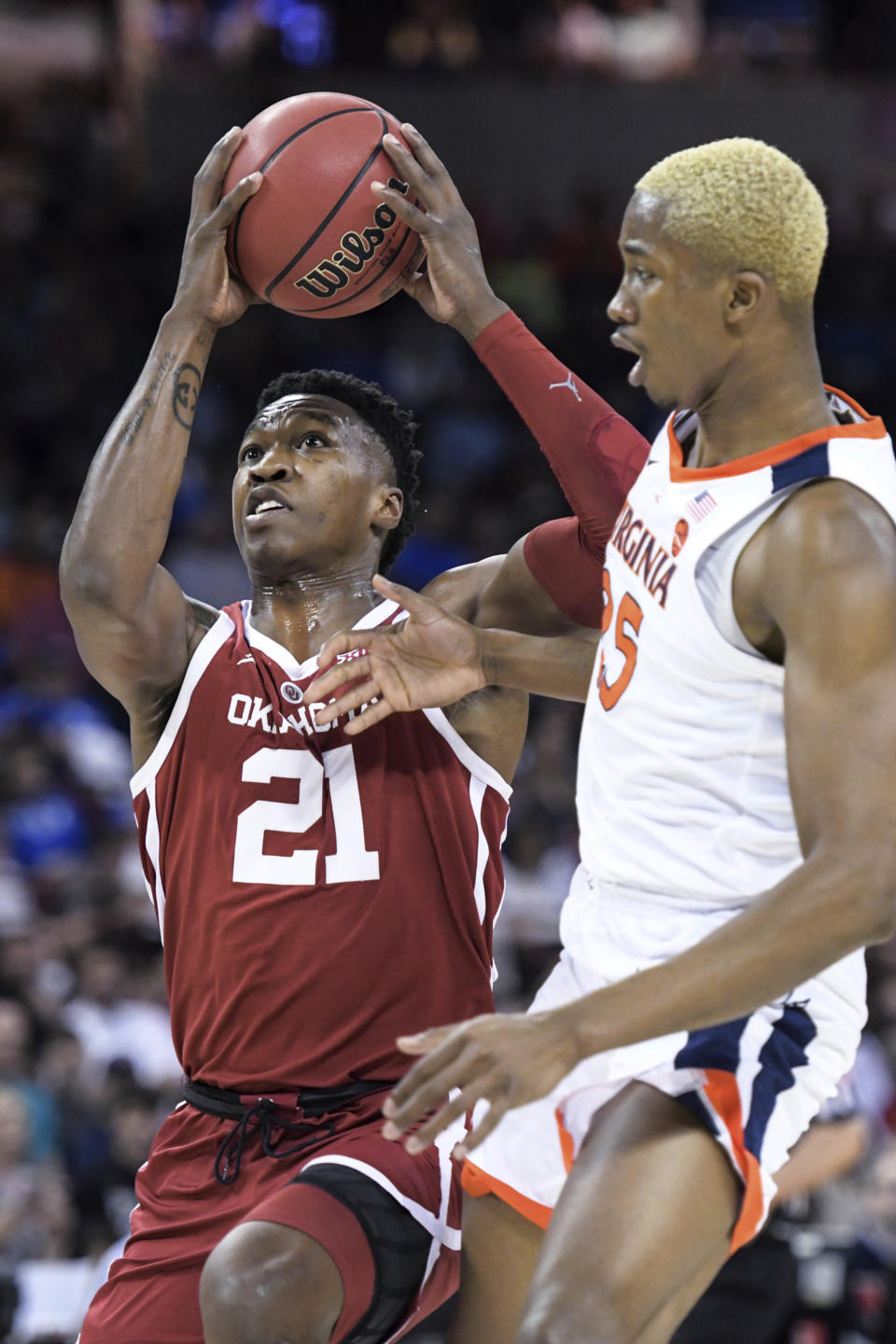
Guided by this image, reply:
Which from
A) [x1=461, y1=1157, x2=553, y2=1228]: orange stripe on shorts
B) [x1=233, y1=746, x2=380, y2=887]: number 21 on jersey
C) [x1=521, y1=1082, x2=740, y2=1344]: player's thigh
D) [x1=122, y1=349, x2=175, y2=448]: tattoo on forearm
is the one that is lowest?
[x1=461, y1=1157, x2=553, y2=1228]: orange stripe on shorts

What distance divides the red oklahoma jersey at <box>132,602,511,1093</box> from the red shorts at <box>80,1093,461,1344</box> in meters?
0.13

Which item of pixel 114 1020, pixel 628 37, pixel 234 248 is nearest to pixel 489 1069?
pixel 234 248

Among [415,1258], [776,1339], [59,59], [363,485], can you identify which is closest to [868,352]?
[59,59]

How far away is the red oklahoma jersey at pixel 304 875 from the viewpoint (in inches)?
Result: 139

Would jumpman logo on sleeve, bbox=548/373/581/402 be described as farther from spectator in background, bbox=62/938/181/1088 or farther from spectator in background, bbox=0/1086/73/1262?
spectator in background, bbox=62/938/181/1088

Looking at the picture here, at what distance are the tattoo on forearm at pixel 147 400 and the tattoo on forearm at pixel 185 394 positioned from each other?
0.10ft

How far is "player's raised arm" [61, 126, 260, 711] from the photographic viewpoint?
11.8 ft

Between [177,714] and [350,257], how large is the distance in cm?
105

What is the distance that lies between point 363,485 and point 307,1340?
1.88m

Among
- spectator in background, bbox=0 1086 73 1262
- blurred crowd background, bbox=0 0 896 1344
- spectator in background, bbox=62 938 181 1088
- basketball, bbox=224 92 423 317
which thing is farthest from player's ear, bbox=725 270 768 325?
spectator in background, bbox=62 938 181 1088

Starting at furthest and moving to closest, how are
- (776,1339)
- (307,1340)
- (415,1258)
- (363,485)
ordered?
(776,1339)
(363,485)
(415,1258)
(307,1340)

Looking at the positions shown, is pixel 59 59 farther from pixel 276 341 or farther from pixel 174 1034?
pixel 174 1034

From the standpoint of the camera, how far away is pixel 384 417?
4.17 meters

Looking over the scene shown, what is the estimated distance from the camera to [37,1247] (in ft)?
20.6
